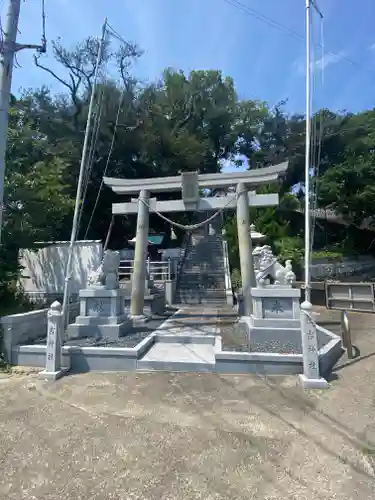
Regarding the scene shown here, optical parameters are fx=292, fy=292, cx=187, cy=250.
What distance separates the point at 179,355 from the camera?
21.0 feet

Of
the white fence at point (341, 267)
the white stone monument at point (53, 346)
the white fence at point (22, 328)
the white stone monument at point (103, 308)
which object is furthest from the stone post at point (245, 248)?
the white fence at point (341, 267)

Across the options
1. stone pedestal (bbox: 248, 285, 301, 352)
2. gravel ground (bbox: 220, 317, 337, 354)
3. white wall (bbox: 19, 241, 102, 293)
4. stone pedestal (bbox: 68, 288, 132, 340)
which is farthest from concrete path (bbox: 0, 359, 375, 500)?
white wall (bbox: 19, 241, 102, 293)

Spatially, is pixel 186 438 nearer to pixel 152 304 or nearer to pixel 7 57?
pixel 152 304

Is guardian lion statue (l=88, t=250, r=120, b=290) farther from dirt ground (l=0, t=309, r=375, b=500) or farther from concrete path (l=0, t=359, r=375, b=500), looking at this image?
concrete path (l=0, t=359, r=375, b=500)

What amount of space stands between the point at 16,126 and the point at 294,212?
20133 millimetres

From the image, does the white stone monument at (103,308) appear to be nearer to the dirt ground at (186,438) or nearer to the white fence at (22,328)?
the white fence at (22,328)

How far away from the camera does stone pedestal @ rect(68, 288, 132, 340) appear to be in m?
7.60

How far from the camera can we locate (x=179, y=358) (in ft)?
20.1

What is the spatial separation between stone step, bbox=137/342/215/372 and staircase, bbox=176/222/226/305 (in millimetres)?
7652

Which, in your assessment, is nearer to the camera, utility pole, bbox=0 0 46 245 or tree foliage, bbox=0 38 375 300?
utility pole, bbox=0 0 46 245

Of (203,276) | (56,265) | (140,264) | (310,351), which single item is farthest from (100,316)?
(203,276)

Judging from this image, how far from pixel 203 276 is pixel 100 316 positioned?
9.92 m

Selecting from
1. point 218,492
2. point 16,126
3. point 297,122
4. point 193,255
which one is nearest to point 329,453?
point 218,492

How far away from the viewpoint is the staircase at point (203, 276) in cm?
1508
